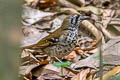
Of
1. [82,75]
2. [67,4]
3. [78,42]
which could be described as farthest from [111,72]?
[67,4]

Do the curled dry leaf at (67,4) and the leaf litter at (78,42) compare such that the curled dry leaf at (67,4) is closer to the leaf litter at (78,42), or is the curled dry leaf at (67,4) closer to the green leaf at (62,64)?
the leaf litter at (78,42)

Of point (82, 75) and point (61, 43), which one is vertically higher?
point (61, 43)

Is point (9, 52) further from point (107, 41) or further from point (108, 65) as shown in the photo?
point (107, 41)

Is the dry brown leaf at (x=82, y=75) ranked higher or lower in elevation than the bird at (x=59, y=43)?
lower

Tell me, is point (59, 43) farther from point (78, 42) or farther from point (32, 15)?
point (32, 15)

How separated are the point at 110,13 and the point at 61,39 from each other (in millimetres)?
2359

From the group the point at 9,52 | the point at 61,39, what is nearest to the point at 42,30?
the point at 61,39

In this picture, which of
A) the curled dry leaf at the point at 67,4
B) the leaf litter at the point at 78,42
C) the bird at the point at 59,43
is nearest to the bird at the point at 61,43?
the bird at the point at 59,43

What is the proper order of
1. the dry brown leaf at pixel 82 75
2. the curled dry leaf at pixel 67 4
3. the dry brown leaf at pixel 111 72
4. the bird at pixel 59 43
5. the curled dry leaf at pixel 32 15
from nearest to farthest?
the dry brown leaf at pixel 111 72 → the dry brown leaf at pixel 82 75 → the bird at pixel 59 43 → the curled dry leaf at pixel 32 15 → the curled dry leaf at pixel 67 4

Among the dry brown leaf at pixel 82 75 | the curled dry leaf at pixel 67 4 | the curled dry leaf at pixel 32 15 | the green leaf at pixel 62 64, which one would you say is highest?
the curled dry leaf at pixel 67 4

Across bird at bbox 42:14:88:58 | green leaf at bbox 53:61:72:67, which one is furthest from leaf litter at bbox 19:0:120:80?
bird at bbox 42:14:88:58

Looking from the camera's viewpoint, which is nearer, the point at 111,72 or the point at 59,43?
the point at 111,72

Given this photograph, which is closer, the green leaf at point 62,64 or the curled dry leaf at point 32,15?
the green leaf at point 62,64

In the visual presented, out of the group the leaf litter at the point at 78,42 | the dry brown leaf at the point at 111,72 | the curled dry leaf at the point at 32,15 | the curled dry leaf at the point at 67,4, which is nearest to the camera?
the dry brown leaf at the point at 111,72
